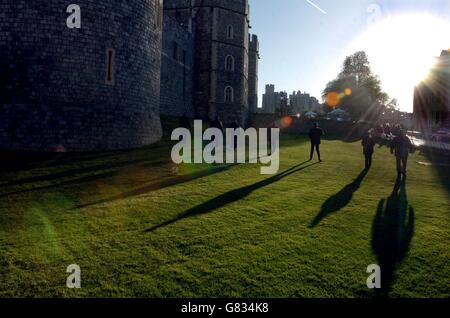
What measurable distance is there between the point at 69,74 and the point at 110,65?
1733mm

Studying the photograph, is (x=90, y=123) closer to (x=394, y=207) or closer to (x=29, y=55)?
(x=29, y=55)

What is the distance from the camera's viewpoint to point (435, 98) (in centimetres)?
3122

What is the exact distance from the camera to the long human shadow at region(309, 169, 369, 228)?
22.5 ft

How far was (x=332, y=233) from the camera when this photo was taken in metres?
6.00

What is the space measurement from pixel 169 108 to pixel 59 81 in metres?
13.2

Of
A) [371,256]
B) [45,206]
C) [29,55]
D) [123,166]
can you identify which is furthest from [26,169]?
[371,256]

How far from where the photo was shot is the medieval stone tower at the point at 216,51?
30406mm

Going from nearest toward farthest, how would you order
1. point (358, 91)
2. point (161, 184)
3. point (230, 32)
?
point (161, 184) < point (230, 32) < point (358, 91)

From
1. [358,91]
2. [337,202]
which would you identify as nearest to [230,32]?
[337,202]

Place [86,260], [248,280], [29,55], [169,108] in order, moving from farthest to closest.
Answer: [169,108] → [29,55] → [86,260] → [248,280]

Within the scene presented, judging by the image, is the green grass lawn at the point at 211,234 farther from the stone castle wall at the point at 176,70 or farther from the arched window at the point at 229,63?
the arched window at the point at 229,63

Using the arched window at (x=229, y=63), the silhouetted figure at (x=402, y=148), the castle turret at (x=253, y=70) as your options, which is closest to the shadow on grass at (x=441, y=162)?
the silhouetted figure at (x=402, y=148)

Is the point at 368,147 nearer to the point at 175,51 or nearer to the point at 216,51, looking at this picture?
the point at 175,51

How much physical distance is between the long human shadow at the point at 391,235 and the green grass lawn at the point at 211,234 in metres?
0.03
